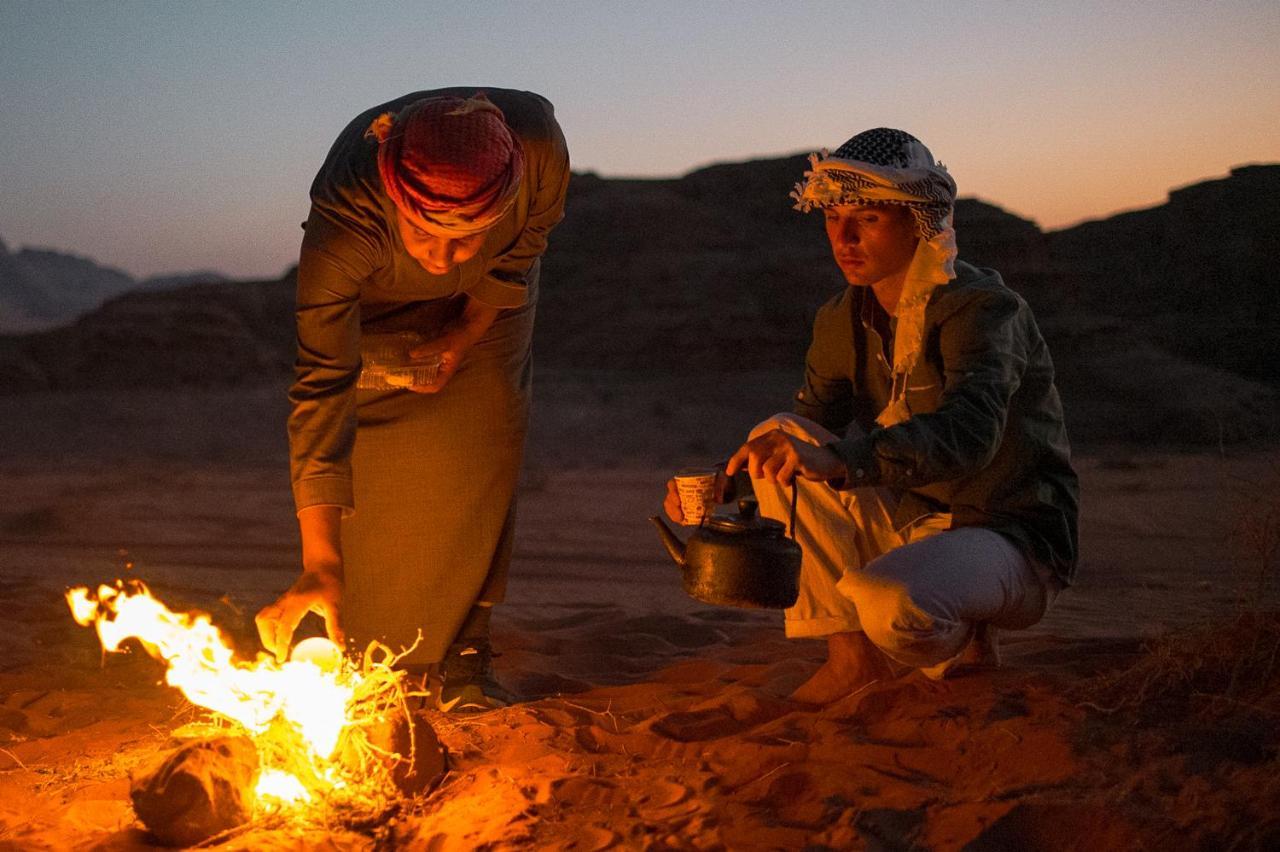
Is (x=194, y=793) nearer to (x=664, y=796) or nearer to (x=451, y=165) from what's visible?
(x=664, y=796)

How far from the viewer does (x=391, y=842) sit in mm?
2635

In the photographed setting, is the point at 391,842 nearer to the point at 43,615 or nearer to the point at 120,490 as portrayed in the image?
the point at 43,615

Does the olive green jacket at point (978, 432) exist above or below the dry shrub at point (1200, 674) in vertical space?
above

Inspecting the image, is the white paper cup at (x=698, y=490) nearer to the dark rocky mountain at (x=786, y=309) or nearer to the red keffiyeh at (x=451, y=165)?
the red keffiyeh at (x=451, y=165)

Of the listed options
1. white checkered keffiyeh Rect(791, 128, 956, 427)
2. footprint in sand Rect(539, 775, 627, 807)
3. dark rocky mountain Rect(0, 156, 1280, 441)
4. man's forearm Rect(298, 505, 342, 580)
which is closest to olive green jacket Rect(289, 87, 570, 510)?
man's forearm Rect(298, 505, 342, 580)

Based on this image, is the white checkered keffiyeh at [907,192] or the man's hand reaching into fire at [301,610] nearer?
the man's hand reaching into fire at [301,610]

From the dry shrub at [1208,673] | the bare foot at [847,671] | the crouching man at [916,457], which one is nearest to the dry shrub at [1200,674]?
the dry shrub at [1208,673]

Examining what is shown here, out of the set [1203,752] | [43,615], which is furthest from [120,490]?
[1203,752]

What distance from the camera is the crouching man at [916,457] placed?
2.88m

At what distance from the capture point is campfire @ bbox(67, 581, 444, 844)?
2529 mm

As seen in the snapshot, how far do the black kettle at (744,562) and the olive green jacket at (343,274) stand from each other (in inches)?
35.3

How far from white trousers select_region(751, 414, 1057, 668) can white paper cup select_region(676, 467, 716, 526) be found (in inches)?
13.0

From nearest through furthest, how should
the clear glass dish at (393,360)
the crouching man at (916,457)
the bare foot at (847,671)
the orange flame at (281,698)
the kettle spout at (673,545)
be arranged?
the orange flame at (281,698), the crouching man at (916,457), the kettle spout at (673,545), the bare foot at (847,671), the clear glass dish at (393,360)

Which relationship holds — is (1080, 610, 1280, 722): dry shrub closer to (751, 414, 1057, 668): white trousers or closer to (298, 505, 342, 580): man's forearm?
(751, 414, 1057, 668): white trousers
